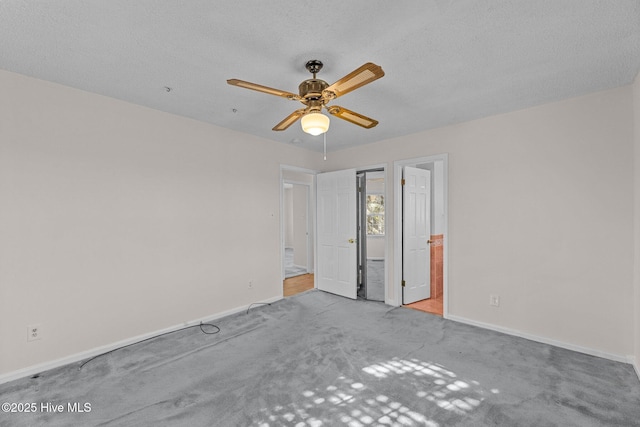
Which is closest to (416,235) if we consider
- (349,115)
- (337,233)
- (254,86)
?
(337,233)

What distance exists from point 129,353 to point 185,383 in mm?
888

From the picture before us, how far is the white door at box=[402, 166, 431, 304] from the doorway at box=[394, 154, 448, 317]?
0.13ft

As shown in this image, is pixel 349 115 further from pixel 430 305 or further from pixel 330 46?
pixel 430 305

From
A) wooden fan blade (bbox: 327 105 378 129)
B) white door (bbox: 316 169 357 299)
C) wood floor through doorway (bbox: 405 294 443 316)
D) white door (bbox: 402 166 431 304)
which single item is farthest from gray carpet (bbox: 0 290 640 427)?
wooden fan blade (bbox: 327 105 378 129)

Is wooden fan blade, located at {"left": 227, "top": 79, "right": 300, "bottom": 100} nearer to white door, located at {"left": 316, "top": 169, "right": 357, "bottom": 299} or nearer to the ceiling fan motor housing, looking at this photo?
the ceiling fan motor housing

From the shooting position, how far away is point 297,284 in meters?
5.46

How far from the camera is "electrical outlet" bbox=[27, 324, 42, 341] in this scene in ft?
7.79

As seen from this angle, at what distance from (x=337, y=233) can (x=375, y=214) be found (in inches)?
141

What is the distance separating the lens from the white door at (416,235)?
13.9ft

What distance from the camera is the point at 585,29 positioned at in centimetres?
175

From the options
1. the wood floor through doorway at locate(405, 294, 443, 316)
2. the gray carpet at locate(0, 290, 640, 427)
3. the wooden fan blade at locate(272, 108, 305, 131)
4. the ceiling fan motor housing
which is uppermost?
the ceiling fan motor housing

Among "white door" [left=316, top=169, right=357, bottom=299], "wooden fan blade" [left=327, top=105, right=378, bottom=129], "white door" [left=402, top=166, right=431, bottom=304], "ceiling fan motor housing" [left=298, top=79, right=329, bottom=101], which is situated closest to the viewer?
"ceiling fan motor housing" [left=298, top=79, right=329, bottom=101]

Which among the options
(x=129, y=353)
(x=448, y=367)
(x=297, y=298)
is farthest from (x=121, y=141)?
(x=448, y=367)

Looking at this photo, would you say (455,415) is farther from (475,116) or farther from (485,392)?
(475,116)
